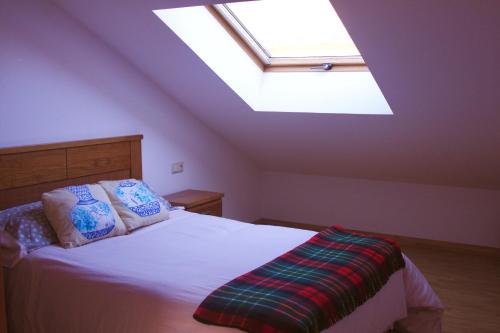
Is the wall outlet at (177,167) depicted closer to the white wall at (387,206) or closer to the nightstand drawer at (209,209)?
the nightstand drawer at (209,209)

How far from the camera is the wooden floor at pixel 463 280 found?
322cm

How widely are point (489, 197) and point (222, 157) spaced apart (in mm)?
2251

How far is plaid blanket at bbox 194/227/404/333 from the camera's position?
2039 mm

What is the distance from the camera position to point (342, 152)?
4402 mm

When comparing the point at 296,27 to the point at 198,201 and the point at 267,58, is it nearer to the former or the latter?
the point at 267,58

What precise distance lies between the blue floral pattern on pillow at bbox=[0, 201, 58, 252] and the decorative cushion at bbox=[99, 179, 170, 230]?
1.39 ft

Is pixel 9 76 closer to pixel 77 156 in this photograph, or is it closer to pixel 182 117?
pixel 77 156

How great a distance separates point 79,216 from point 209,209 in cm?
132

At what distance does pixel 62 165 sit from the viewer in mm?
3348

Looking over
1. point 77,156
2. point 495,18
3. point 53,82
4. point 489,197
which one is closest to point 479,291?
point 489,197

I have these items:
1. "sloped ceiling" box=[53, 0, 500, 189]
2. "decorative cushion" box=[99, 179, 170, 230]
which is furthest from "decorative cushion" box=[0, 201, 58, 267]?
"sloped ceiling" box=[53, 0, 500, 189]

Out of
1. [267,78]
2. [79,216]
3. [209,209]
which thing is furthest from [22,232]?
[267,78]

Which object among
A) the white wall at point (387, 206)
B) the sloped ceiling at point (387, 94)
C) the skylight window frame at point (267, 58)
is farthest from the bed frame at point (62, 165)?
the white wall at point (387, 206)

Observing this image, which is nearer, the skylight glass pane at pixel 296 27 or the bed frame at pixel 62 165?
the bed frame at pixel 62 165
